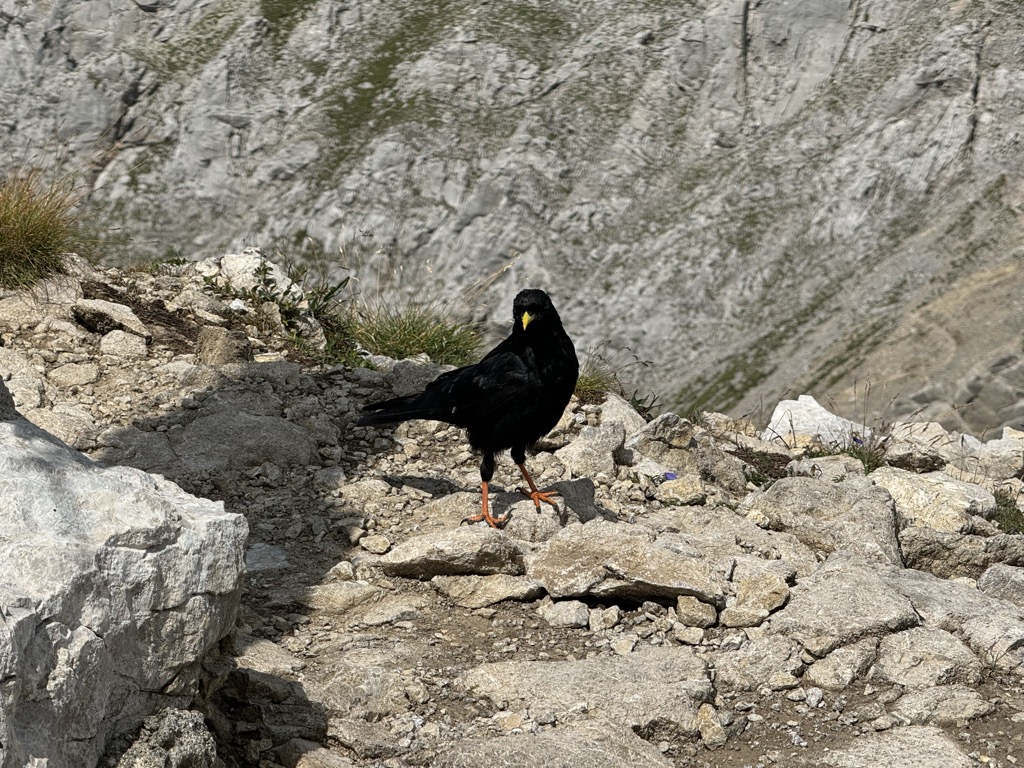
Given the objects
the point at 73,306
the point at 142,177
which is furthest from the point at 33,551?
the point at 142,177

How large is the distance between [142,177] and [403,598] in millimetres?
38115

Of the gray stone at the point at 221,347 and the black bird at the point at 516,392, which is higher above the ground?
the black bird at the point at 516,392

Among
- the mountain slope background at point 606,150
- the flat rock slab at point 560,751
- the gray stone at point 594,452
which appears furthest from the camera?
the mountain slope background at point 606,150

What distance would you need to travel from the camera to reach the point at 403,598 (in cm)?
552

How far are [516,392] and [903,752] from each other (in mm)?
3102

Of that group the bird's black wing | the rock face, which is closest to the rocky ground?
the rock face

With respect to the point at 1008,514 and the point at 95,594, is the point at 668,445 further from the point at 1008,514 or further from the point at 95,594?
the point at 95,594

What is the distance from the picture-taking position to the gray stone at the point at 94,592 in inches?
112

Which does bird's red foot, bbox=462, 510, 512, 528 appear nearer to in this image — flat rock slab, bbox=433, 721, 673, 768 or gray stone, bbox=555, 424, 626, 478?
gray stone, bbox=555, 424, 626, 478

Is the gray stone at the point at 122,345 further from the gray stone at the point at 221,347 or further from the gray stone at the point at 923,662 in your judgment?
the gray stone at the point at 923,662

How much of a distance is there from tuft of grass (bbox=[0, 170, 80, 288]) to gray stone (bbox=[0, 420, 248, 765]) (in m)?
5.52

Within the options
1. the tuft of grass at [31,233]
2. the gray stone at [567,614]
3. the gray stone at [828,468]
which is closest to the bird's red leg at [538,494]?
the gray stone at [567,614]

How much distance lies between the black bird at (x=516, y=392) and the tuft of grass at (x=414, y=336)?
9.72ft

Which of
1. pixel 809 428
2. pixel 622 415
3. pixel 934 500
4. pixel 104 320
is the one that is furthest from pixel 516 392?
pixel 809 428
